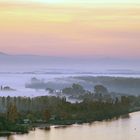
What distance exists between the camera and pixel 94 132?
8.93 m

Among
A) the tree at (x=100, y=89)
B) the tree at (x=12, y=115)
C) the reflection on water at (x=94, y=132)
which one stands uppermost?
the tree at (x=100, y=89)

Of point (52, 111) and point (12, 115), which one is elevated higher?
point (52, 111)

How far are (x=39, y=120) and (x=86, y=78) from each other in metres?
7.94

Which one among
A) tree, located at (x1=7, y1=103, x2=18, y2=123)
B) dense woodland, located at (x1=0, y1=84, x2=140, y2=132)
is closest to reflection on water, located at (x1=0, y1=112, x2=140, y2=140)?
dense woodland, located at (x1=0, y1=84, x2=140, y2=132)

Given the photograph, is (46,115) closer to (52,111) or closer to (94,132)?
(52,111)

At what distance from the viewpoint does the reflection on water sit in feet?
27.6

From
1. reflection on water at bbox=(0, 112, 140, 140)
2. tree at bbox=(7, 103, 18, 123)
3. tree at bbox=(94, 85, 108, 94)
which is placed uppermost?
tree at bbox=(94, 85, 108, 94)

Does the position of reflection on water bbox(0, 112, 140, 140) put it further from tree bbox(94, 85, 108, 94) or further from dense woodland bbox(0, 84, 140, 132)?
tree bbox(94, 85, 108, 94)

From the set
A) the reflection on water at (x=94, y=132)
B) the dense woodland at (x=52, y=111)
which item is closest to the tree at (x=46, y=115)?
the dense woodland at (x=52, y=111)

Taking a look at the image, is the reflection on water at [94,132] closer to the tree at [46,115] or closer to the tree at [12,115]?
the tree at [12,115]

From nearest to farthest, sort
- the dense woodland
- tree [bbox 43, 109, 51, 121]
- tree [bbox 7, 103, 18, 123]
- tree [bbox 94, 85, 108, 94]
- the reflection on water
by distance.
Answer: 1. the reflection on water
2. tree [bbox 7, 103, 18, 123]
3. the dense woodland
4. tree [bbox 43, 109, 51, 121]
5. tree [bbox 94, 85, 108, 94]

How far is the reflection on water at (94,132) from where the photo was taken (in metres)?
8.41

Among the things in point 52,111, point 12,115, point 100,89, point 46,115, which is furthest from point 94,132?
point 100,89

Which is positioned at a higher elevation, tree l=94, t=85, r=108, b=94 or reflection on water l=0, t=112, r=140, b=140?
tree l=94, t=85, r=108, b=94
